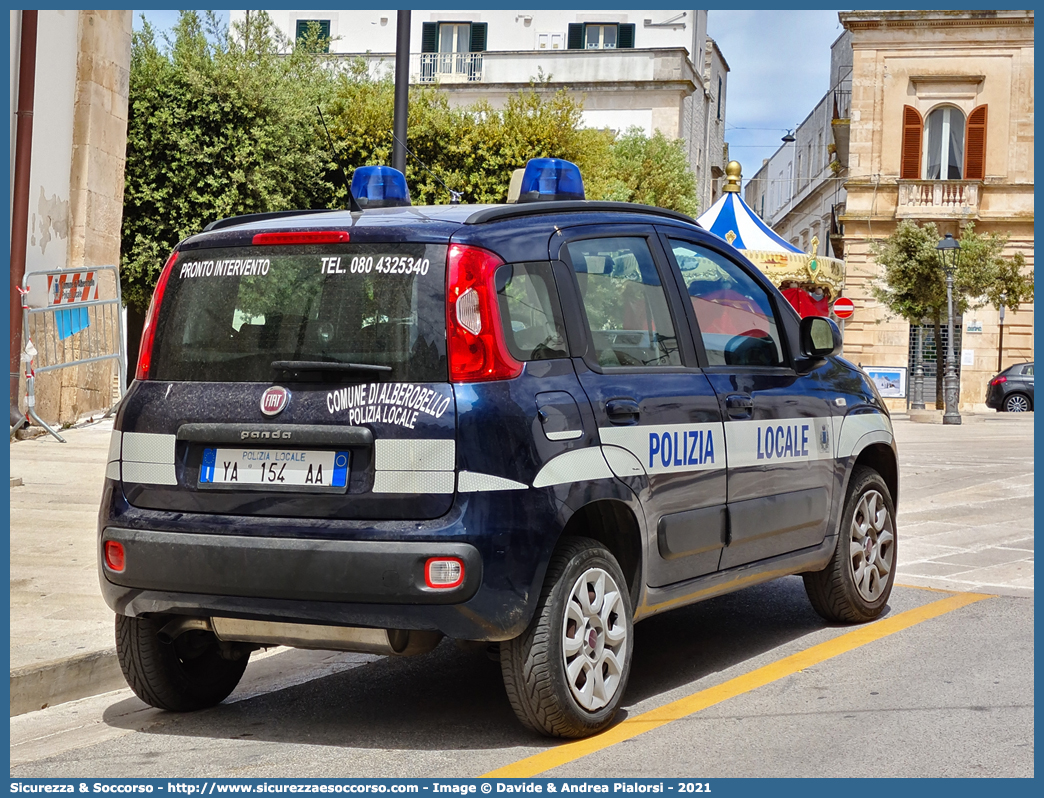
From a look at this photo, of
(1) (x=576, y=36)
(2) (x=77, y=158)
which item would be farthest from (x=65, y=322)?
(1) (x=576, y=36)

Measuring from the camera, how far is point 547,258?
15.3 feet

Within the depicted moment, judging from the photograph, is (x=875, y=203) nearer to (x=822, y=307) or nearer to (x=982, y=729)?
(x=822, y=307)

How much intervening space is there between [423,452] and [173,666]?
4.88 feet

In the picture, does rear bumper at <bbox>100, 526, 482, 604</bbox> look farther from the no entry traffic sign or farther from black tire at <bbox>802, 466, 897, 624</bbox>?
the no entry traffic sign

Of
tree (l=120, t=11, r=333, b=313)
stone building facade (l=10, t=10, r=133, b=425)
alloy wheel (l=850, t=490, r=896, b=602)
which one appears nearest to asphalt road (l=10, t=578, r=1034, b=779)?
alloy wheel (l=850, t=490, r=896, b=602)

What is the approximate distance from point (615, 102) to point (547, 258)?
44.1m

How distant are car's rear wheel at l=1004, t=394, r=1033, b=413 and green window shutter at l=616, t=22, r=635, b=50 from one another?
20535 millimetres

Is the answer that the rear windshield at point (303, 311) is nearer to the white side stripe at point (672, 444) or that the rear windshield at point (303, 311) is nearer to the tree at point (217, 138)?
the white side stripe at point (672, 444)

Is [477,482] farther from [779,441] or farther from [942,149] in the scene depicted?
[942,149]

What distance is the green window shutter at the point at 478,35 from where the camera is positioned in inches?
1929

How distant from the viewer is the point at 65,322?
15.1 meters

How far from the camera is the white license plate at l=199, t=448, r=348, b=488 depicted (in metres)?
4.25

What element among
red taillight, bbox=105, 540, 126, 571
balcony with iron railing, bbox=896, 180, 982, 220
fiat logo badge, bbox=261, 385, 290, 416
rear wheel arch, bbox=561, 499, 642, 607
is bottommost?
red taillight, bbox=105, 540, 126, 571

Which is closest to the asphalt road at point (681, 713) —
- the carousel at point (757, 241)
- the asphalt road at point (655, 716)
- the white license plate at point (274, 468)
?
the asphalt road at point (655, 716)
